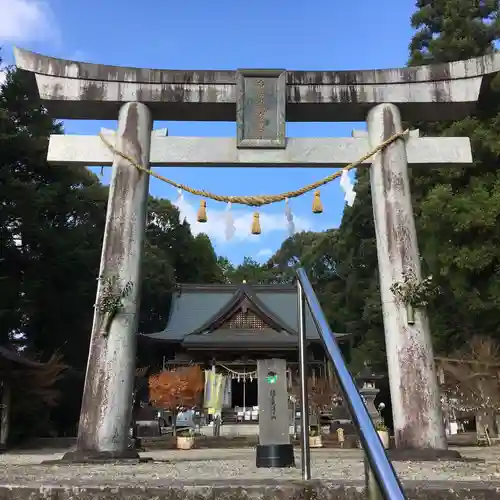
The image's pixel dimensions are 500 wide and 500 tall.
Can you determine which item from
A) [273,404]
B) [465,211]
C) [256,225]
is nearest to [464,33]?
[465,211]

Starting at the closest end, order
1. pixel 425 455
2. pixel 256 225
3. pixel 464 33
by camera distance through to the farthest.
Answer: pixel 425 455
pixel 256 225
pixel 464 33

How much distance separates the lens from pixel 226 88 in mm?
7379

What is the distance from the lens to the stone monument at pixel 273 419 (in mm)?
5695

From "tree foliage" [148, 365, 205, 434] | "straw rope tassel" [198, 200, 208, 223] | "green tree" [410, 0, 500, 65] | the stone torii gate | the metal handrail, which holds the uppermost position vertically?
"green tree" [410, 0, 500, 65]

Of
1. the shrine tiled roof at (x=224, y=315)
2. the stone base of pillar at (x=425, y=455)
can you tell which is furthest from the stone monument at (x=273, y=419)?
the shrine tiled roof at (x=224, y=315)

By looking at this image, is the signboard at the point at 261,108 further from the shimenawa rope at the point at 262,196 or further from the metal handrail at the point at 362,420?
the metal handrail at the point at 362,420

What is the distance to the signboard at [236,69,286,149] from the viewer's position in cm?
726

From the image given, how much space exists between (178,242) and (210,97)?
25.8m

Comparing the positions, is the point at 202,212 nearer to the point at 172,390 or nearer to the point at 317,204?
the point at 317,204

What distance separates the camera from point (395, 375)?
625cm

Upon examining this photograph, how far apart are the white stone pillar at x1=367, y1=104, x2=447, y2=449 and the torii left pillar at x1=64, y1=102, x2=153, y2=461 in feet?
10.5

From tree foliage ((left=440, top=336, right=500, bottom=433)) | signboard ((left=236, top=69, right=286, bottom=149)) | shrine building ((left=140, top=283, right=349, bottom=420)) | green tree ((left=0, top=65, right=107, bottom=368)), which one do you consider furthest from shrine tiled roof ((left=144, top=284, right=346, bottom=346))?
signboard ((left=236, top=69, right=286, bottom=149))

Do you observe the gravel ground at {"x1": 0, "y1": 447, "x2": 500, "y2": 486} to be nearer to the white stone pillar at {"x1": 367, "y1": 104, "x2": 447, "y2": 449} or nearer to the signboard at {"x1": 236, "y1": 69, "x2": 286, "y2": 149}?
the white stone pillar at {"x1": 367, "y1": 104, "x2": 447, "y2": 449}

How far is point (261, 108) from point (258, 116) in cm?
14
